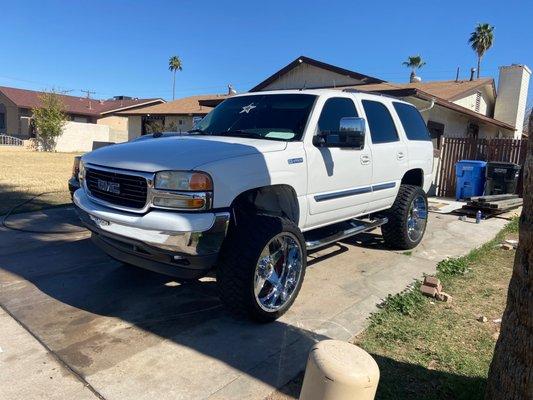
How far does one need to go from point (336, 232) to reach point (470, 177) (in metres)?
8.09

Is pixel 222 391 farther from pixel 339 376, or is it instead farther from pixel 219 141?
pixel 219 141

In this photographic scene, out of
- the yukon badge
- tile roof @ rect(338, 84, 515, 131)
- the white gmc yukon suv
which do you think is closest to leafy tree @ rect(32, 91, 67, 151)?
tile roof @ rect(338, 84, 515, 131)

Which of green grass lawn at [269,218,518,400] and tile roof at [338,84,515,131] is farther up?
tile roof at [338,84,515,131]

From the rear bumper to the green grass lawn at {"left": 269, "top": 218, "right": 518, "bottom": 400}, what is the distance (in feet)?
3.72

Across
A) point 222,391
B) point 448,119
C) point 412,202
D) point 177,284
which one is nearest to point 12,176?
point 177,284

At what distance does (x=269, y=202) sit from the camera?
174 inches

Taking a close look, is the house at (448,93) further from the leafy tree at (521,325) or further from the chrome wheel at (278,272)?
the leafy tree at (521,325)

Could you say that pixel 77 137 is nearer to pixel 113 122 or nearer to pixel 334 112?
pixel 113 122

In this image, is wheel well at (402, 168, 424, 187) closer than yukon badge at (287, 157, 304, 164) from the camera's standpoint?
No

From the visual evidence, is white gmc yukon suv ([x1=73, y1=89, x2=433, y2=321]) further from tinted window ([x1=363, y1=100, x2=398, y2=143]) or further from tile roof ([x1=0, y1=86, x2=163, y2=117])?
tile roof ([x1=0, y1=86, x2=163, y2=117])

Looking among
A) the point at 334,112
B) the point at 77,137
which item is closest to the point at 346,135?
the point at 334,112

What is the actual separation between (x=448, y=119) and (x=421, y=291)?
40.8 ft

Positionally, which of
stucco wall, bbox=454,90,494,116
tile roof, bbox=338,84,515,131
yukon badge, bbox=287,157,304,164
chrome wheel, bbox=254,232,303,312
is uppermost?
stucco wall, bbox=454,90,494,116

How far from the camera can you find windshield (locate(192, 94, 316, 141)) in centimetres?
459
